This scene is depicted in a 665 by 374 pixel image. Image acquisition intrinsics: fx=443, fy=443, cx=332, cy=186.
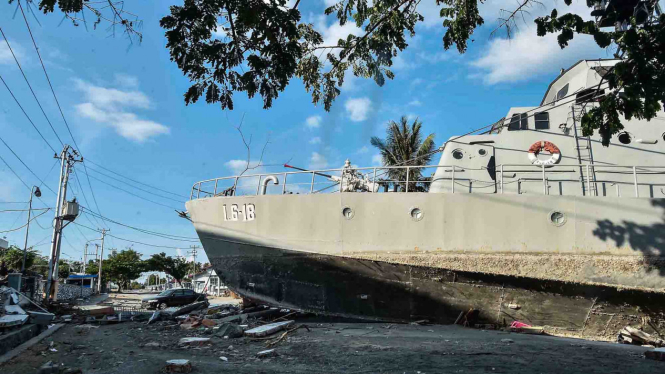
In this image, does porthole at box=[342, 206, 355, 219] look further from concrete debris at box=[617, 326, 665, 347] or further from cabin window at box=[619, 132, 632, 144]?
cabin window at box=[619, 132, 632, 144]

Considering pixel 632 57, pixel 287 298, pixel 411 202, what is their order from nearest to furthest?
pixel 632 57, pixel 411 202, pixel 287 298

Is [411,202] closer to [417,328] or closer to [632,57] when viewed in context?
[417,328]

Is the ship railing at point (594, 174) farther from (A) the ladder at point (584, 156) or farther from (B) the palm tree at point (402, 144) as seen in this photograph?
(B) the palm tree at point (402, 144)

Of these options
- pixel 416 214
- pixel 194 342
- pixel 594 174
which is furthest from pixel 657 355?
pixel 194 342

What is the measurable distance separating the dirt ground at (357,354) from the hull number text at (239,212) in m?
2.96

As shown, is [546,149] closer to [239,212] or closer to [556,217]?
[556,217]

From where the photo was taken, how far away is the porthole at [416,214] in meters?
9.95

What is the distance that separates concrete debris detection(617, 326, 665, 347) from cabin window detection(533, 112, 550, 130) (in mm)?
4983

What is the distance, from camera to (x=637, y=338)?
29.3ft

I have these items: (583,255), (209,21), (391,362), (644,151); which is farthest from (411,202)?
(209,21)

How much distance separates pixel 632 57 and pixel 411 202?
586 cm

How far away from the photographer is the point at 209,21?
4.07m

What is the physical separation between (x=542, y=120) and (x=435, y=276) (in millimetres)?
5033

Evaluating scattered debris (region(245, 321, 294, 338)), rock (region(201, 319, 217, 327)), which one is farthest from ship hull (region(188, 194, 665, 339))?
scattered debris (region(245, 321, 294, 338))
